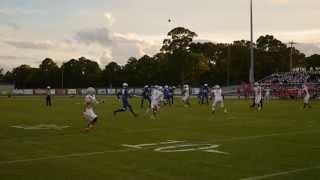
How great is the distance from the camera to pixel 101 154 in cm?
1566

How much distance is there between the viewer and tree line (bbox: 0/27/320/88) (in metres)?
126

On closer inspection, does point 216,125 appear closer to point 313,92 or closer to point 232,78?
point 313,92

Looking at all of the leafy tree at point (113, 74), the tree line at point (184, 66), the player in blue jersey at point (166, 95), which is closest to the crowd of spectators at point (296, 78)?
the player in blue jersey at point (166, 95)

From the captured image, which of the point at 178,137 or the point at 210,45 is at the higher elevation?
the point at 210,45

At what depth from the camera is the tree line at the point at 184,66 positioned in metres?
126

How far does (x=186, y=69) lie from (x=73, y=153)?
111 m

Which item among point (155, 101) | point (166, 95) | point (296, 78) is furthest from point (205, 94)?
point (296, 78)

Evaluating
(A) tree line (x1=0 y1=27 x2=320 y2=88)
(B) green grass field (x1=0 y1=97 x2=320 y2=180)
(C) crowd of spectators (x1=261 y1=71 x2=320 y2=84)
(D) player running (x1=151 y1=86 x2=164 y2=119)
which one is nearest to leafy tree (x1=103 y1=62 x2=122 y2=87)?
(A) tree line (x1=0 y1=27 x2=320 y2=88)

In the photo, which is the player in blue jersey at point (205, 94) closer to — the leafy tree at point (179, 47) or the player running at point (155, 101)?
the player running at point (155, 101)

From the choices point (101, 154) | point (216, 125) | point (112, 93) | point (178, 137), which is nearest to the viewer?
point (101, 154)

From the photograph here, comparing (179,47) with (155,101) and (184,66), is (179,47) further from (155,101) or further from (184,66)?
(155,101)

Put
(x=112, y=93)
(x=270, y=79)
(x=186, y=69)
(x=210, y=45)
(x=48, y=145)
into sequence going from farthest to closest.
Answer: (x=210, y=45) < (x=186, y=69) < (x=112, y=93) < (x=270, y=79) < (x=48, y=145)

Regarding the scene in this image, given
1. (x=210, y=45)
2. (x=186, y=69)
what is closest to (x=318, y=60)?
(x=210, y=45)

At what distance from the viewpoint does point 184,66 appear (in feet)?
412
